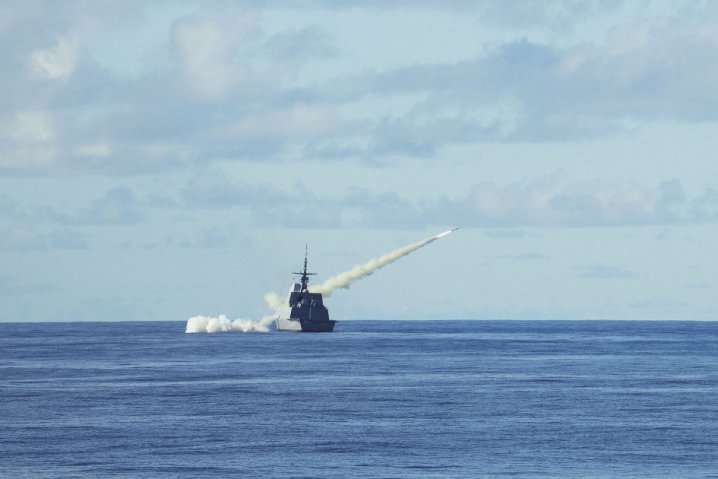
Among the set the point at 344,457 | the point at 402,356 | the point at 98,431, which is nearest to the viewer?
the point at 344,457

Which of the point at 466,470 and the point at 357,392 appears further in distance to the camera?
the point at 357,392

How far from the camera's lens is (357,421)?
289 feet

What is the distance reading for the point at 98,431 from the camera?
82.2 meters

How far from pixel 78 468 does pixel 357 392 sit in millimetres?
45861

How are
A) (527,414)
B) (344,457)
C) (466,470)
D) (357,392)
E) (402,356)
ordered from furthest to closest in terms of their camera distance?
(402,356) < (357,392) < (527,414) < (344,457) < (466,470)

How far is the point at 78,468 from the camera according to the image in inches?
2655

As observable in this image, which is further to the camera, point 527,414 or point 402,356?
point 402,356

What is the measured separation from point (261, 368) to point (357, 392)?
36.1 metres

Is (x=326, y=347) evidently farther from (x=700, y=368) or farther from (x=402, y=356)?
(x=700, y=368)

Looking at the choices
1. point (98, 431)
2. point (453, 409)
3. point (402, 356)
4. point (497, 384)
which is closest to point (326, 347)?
point (402, 356)

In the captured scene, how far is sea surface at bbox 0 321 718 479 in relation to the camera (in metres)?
68.6

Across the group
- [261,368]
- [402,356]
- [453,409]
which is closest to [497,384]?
[453,409]

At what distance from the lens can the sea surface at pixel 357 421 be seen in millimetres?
68562

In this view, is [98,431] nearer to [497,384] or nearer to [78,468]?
[78,468]
